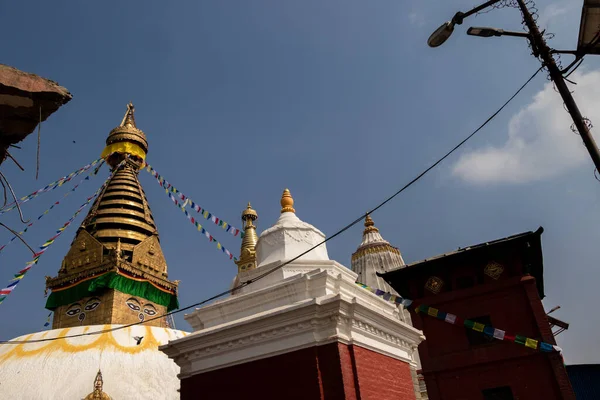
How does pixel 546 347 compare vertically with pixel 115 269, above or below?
below

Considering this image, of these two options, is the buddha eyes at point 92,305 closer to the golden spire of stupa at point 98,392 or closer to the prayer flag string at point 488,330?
the golden spire of stupa at point 98,392

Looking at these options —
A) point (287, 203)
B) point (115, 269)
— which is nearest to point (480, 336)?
point (287, 203)

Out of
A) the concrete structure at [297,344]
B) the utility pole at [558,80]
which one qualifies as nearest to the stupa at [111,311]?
the concrete structure at [297,344]

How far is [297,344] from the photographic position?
8.29m

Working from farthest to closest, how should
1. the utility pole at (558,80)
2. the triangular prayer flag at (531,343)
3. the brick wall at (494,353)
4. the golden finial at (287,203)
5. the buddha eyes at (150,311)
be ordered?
1. the buddha eyes at (150,311)
2. the brick wall at (494,353)
3. the triangular prayer flag at (531,343)
4. the golden finial at (287,203)
5. the utility pole at (558,80)

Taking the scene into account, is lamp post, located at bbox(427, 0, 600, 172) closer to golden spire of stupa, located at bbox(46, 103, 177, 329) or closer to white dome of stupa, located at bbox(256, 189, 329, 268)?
white dome of stupa, located at bbox(256, 189, 329, 268)

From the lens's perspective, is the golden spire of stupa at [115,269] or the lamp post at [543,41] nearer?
the lamp post at [543,41]

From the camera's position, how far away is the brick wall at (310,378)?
777 cm

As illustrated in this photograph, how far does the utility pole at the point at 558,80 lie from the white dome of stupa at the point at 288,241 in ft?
21.3

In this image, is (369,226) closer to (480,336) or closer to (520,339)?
(480,336)

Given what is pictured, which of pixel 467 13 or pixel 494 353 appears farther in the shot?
pixel 494 353

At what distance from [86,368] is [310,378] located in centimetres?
1437

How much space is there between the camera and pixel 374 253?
33.2m

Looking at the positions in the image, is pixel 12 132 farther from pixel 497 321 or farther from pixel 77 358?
pixel 77 358
